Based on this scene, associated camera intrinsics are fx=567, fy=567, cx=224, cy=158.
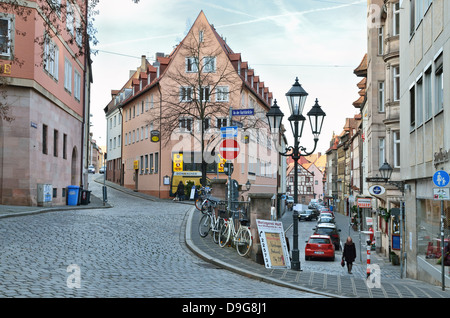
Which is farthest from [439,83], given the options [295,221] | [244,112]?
[295,221]

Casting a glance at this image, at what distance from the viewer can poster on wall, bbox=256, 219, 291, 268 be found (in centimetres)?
1384

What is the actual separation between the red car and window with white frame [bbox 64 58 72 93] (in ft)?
55.2

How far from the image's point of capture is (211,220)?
1758 cm

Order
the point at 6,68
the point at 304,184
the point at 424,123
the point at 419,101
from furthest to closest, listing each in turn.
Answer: the point at 304,184 → the point at 6,68 → the point at 419,101 → the point at 424,123

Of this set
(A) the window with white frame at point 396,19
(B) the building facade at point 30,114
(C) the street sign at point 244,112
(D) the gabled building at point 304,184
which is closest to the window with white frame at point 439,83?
(C) the street sign at point 244,112

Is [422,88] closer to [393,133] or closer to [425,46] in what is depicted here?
[425,46]

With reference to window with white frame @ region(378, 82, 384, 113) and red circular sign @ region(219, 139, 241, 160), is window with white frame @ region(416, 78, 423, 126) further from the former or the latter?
window with white frame @ region(378, 82, 384, 113)

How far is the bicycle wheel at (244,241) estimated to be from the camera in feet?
48.0

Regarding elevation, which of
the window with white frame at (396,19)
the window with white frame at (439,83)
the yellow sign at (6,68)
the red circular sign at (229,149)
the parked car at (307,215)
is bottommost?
the parked car at (307,215)

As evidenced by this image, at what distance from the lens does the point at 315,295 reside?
10133 millimetres

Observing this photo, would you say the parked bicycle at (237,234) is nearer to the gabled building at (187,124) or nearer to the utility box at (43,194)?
the utility box at (43,194)

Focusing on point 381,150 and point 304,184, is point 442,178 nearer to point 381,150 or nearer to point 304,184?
point 381,150

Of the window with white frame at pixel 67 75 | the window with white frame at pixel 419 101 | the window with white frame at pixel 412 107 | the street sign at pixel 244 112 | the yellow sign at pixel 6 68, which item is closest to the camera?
the street sign at pixel 244 112

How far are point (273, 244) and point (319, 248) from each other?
1616cm
